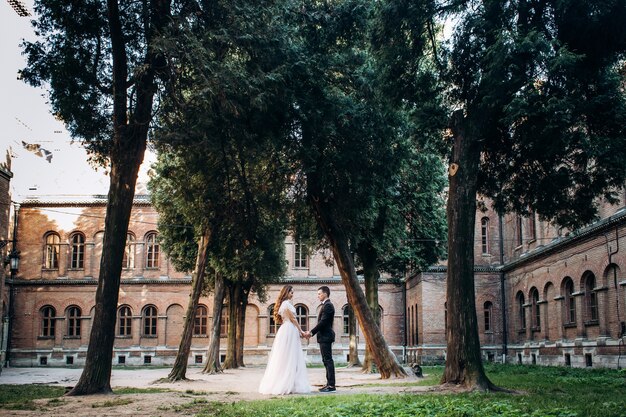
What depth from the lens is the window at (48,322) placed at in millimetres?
45188

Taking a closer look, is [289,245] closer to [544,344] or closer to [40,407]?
[544,344]

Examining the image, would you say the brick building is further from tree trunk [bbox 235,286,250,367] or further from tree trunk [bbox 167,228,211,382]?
tree trunk [bbox 167,228,211,382]

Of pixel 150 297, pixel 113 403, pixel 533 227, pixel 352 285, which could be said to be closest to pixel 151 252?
pixel 150 297

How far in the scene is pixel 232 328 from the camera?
30562 mm

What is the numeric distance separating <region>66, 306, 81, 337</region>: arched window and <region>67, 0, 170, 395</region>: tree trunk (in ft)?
112

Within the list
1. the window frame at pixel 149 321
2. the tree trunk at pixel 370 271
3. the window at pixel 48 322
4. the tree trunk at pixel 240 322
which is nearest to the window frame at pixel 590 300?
the tree trunk at pixel 370 271

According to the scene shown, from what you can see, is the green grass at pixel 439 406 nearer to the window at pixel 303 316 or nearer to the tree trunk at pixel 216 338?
the tree trunk at pixel 216 338

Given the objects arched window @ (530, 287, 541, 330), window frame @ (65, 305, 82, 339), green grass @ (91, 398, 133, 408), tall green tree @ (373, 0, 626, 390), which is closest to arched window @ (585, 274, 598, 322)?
arched window @ (530, 287, 541, 330)

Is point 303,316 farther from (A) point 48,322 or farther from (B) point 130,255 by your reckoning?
(A) point 48,322

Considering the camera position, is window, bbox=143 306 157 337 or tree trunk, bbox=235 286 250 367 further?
window, bbox=143 306 157 337

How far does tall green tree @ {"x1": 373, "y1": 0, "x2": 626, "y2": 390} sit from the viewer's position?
12539mm

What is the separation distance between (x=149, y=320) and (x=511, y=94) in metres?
36.9

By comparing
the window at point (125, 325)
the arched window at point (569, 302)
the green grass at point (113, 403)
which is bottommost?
the green grass at point (113, 403)

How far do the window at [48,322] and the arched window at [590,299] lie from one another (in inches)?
1298
